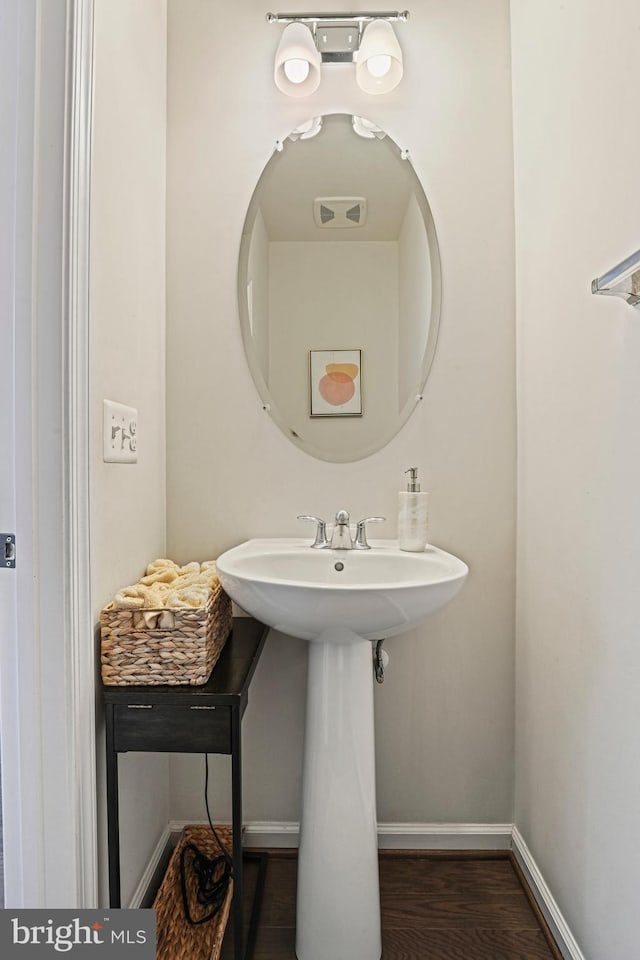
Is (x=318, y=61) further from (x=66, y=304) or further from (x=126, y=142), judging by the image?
(x=66, y=304)

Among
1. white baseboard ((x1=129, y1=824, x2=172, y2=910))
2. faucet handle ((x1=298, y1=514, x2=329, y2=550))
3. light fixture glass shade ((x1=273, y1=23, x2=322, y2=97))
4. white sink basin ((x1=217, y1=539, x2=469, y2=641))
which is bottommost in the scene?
white baseboard ((x1=129, y1=824, x2=172, y2=910))

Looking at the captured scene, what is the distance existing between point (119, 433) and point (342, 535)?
55 cm

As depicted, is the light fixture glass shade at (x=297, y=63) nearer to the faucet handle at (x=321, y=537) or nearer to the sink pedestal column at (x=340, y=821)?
the faucet handle at (x=321, y=537)

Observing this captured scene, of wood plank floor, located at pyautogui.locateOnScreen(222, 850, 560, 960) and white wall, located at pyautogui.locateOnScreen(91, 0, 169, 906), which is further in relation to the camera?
wood plank floor, located at pyautogui.locateOnScreen(222, 850, 560, 960)

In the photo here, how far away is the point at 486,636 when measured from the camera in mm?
1518

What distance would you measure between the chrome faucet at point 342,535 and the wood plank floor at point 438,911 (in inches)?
31.9

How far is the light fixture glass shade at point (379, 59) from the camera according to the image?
1435 mm

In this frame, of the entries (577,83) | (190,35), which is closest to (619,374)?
(577,83)

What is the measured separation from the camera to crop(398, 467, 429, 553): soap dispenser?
1.37 metres

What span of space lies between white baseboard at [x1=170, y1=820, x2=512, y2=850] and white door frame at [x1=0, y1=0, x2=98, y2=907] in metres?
0.68

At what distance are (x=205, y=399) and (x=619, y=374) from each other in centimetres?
97

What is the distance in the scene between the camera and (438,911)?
1.32 metres

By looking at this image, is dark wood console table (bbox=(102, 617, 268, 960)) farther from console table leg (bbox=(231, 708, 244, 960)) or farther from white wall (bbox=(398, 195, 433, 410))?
white wall (bbox=(398, 195, 433, 410))

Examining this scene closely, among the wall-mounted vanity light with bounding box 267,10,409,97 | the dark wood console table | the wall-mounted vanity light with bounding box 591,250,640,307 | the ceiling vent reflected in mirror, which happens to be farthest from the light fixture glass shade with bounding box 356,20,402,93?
the dark wood console table
